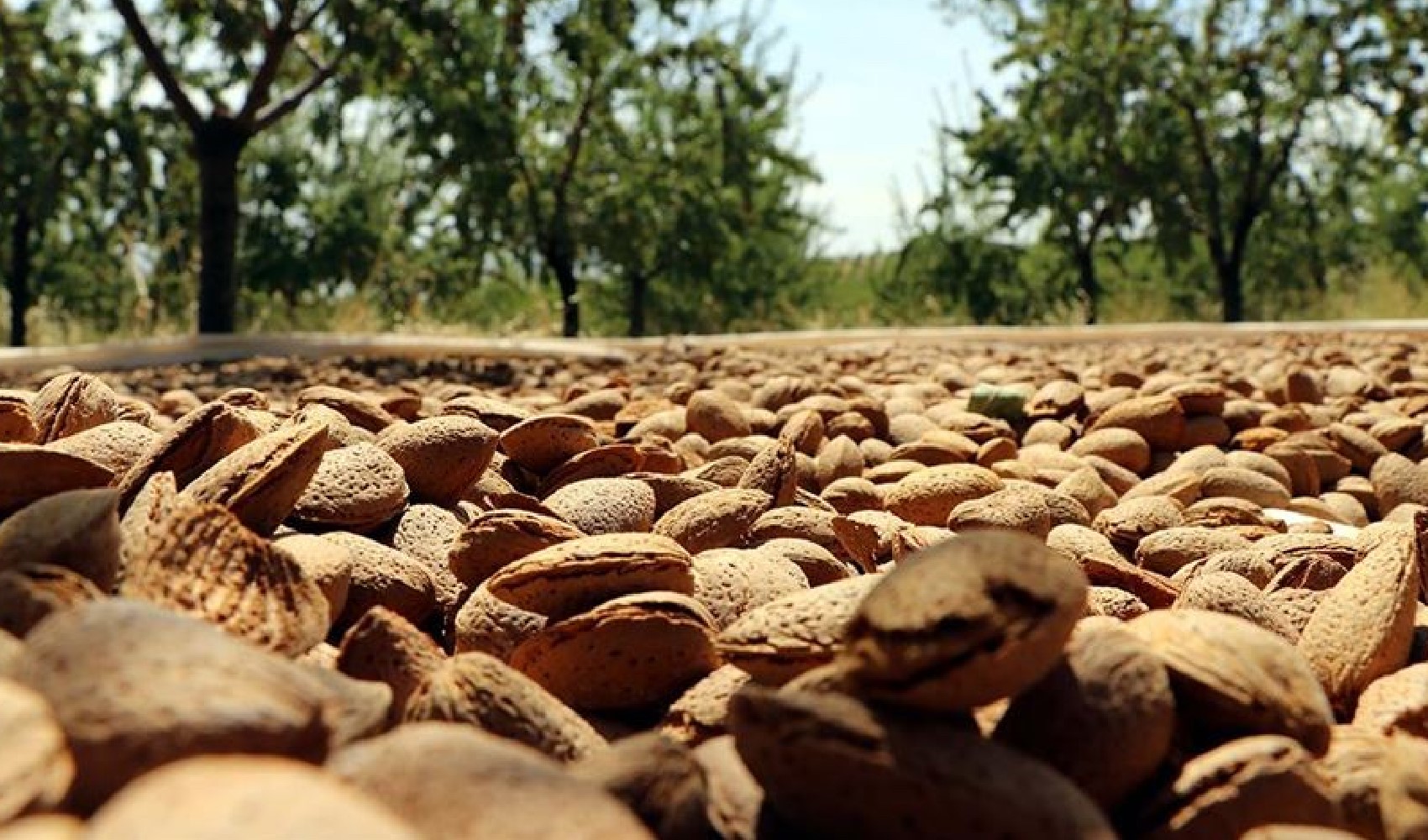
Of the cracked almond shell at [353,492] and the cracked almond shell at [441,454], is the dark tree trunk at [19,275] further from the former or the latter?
the cracked almond shell at [353,492]

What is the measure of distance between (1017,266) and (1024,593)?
1468 cm

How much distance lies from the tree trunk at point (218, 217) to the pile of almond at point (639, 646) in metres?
6.67

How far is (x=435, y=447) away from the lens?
2129 millimetres

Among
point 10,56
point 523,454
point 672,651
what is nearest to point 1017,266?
point 10,56

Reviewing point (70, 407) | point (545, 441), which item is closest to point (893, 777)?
point (545, 441)

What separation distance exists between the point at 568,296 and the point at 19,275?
514 cm

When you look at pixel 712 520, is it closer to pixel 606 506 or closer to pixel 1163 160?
pixel 606 506

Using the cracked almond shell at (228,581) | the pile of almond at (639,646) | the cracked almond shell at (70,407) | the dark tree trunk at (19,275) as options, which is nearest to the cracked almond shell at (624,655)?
the pile of almond at (639,646)

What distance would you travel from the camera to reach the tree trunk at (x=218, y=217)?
8.77 metres

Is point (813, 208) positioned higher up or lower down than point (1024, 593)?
higher up

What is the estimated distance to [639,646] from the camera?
149 centimetres

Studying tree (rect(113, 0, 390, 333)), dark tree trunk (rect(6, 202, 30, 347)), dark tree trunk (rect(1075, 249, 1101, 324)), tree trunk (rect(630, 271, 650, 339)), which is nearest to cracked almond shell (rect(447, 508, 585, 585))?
tree (rect(113, 0, 390, 333))

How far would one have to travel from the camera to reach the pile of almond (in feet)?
3.01

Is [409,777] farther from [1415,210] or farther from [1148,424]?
[1415,210]
